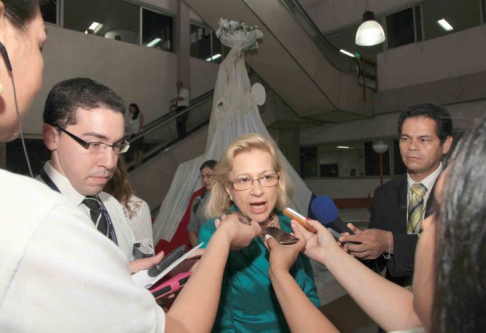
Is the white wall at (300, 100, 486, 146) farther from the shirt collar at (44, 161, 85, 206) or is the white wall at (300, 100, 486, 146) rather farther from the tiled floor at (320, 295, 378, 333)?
the shirt collar at (44, 161, 85, 206)

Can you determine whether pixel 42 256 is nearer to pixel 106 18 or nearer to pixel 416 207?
pixel 416 207

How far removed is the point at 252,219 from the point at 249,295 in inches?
12.8

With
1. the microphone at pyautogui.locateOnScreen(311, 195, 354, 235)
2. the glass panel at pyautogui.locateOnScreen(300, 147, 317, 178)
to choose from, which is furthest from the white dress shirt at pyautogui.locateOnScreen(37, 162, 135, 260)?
the glass panel at pyautogui.locateOnScreen(300, 147, 317, 178)

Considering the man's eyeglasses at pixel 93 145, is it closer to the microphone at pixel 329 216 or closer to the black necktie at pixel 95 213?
the black necktie at pixel 95 213

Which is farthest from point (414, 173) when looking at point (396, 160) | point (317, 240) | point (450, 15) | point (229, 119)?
point (450, 15)

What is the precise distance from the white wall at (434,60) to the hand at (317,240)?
8122 mm

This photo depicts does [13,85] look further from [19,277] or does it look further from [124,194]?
[124,194]

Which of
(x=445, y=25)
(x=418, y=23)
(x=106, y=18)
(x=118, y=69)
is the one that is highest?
(x=106, y=18)

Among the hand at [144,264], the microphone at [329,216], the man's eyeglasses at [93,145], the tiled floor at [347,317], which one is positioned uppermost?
the man's eyeglasses at [93,145]

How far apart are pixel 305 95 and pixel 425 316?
716cm

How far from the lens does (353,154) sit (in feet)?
33.3

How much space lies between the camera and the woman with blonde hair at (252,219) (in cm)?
138

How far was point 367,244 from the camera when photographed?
1.36 m

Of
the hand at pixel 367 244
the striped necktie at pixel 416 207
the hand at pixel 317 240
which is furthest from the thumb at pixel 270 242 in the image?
the striped necktie at pixel 416 207
